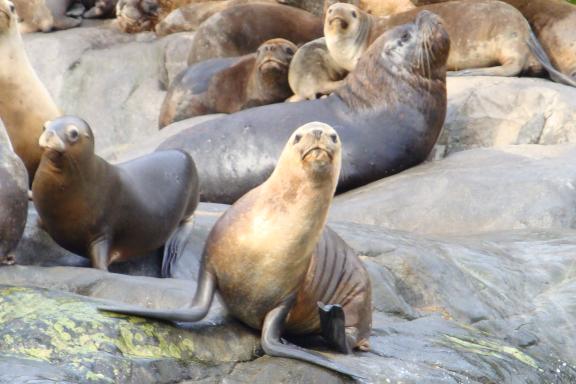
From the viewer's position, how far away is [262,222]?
5.42 metres

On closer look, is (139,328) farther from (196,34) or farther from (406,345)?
(196,34)

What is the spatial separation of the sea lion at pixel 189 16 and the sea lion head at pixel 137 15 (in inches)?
13.8

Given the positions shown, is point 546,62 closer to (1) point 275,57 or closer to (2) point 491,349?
(1) point 275,57

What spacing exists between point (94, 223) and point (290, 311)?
5.22 ft

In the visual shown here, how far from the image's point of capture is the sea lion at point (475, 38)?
12.1 m

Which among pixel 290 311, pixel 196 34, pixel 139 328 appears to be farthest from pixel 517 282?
pixel 196 34

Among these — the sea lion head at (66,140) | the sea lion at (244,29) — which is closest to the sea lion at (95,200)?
the sea lion head at (66,140)

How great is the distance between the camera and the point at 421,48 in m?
10.4

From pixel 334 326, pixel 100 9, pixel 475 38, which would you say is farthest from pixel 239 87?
pixel 334 326

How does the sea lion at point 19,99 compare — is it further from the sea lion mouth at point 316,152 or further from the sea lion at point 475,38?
the sea lion at point 475,38

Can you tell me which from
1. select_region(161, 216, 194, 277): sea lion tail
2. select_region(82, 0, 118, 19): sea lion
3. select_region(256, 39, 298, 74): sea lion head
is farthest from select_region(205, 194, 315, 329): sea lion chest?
select_region(82, 0, 118, 19): sea lion

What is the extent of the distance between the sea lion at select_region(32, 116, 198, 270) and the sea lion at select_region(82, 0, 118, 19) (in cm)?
1023

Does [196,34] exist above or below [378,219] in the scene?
below

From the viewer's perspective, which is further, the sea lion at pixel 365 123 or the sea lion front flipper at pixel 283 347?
the sea lion at pixel 365 123
